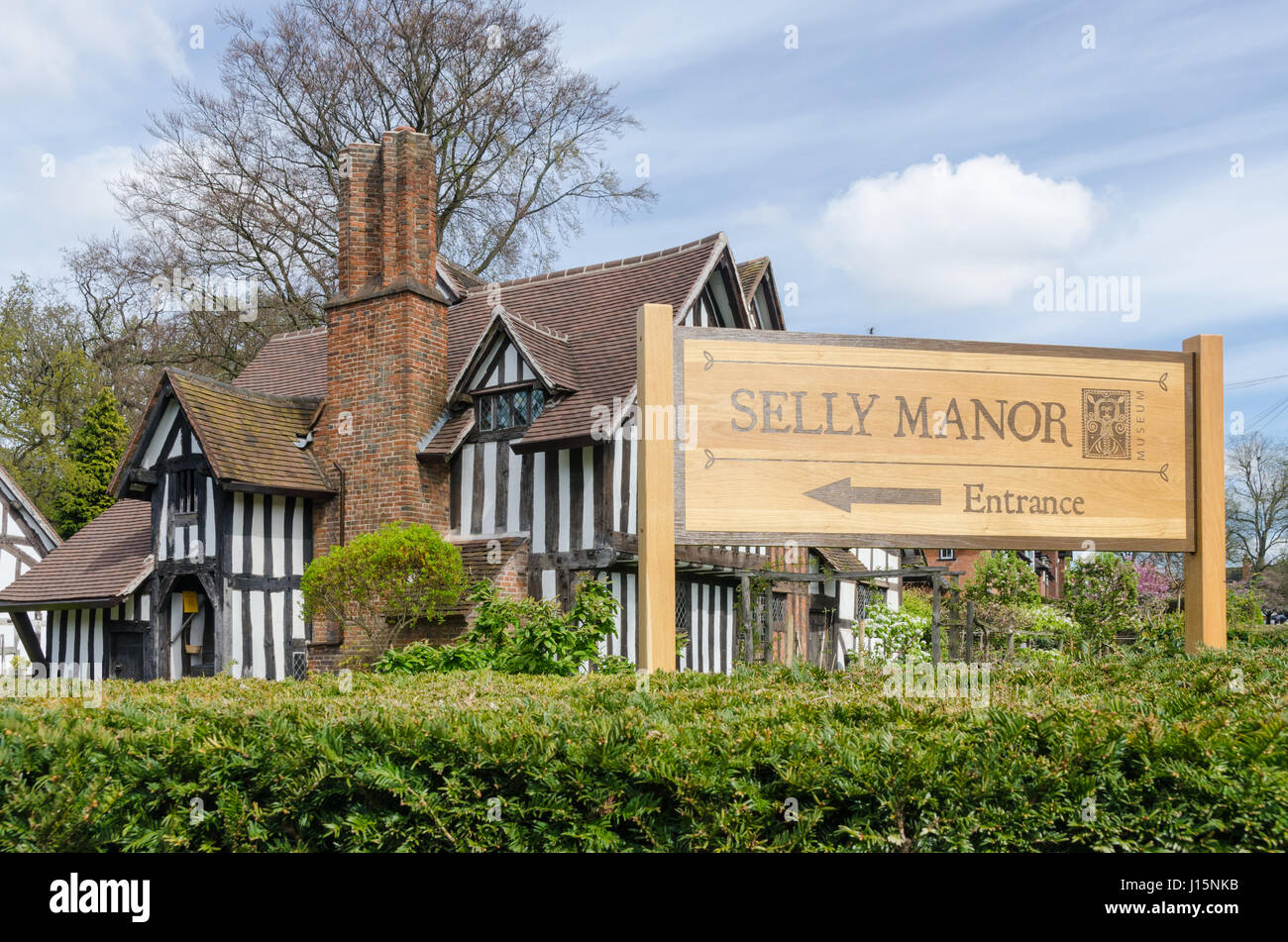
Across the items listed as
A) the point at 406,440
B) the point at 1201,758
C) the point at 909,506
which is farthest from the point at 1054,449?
the point at 406,440

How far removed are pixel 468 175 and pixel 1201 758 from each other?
27.1m

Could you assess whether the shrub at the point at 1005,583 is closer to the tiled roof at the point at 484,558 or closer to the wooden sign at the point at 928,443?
the tiled roof at the point at 484,558

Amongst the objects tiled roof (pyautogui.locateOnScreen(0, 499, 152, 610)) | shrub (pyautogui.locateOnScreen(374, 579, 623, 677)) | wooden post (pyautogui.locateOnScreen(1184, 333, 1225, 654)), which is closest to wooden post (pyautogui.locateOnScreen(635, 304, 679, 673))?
wooden post (pyautogui.locateOnScreen(1184, 333, 1225, 654))

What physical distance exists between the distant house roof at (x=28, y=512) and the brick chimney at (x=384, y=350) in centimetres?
1213

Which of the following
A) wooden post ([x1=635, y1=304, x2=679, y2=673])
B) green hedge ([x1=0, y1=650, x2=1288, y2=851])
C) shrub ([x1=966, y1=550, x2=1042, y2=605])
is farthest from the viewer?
shrub ([x1=966, y1=550, x2=1042, y2=605])

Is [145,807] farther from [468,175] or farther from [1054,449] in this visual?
[468,175]

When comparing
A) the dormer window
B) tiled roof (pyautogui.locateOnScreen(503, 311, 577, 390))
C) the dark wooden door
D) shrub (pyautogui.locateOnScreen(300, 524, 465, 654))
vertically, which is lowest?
the dark wooden door

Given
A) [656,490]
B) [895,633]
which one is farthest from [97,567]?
[656,490]

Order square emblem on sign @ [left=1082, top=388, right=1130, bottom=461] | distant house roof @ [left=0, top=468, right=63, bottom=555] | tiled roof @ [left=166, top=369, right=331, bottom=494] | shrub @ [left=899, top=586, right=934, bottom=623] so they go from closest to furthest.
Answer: square emblem on sign @ [left=1082, top=388, right=1130, bottom=461] → tiled roof @ [left=166, top=369, right=331, bottom=494] → shrub @ [left=899, top=586, right=934, bottom=623] → distant house roof @ [left=0, top=468, right=63, bottom=555]

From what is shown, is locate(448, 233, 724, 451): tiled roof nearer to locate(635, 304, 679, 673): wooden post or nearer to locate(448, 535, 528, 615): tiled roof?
locate(448, 535, 528, 615): tiled roof

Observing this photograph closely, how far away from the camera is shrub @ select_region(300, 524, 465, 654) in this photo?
14969 mm

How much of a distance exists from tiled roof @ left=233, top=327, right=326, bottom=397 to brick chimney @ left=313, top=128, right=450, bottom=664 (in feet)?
9.99

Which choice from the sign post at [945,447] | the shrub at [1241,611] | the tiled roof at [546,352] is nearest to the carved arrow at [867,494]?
the sign post at [945,447]
